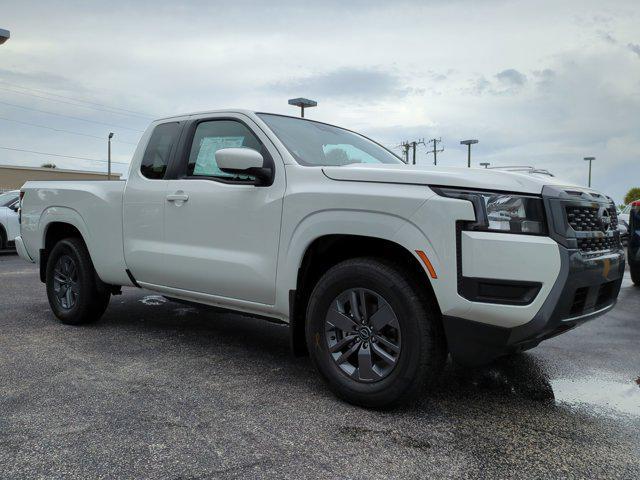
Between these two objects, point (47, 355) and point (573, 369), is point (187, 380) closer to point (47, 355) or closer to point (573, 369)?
point (47, 355)

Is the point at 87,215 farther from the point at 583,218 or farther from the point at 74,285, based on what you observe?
the point at 583,218

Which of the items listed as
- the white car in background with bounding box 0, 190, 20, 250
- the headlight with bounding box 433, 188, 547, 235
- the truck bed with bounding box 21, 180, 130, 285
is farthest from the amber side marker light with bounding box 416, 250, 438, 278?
the white car in background with bounding box 0, 190, 20, 250

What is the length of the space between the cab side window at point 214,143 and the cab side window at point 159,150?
264mm

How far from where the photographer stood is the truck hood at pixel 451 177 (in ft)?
9.71

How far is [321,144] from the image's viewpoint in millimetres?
4324

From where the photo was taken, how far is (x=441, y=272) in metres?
3.01

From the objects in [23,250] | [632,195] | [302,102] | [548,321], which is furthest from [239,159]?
[632,195]

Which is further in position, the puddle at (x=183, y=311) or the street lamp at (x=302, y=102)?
the street lamp at (x=302, y=102)

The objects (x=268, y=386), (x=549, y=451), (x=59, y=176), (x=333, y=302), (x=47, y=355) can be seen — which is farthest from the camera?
(x=59, y=176)

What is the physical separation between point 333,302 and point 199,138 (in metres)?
1.93

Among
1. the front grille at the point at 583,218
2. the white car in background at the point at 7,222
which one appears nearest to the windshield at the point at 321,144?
the front grille at the point at 583,218

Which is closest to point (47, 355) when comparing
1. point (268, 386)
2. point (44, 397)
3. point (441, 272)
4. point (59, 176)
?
point (44, 397)

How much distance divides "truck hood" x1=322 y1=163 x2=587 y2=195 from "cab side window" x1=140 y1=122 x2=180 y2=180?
73.7 inches

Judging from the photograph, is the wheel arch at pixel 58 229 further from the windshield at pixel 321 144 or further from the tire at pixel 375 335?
the tire at pixel 375 335
